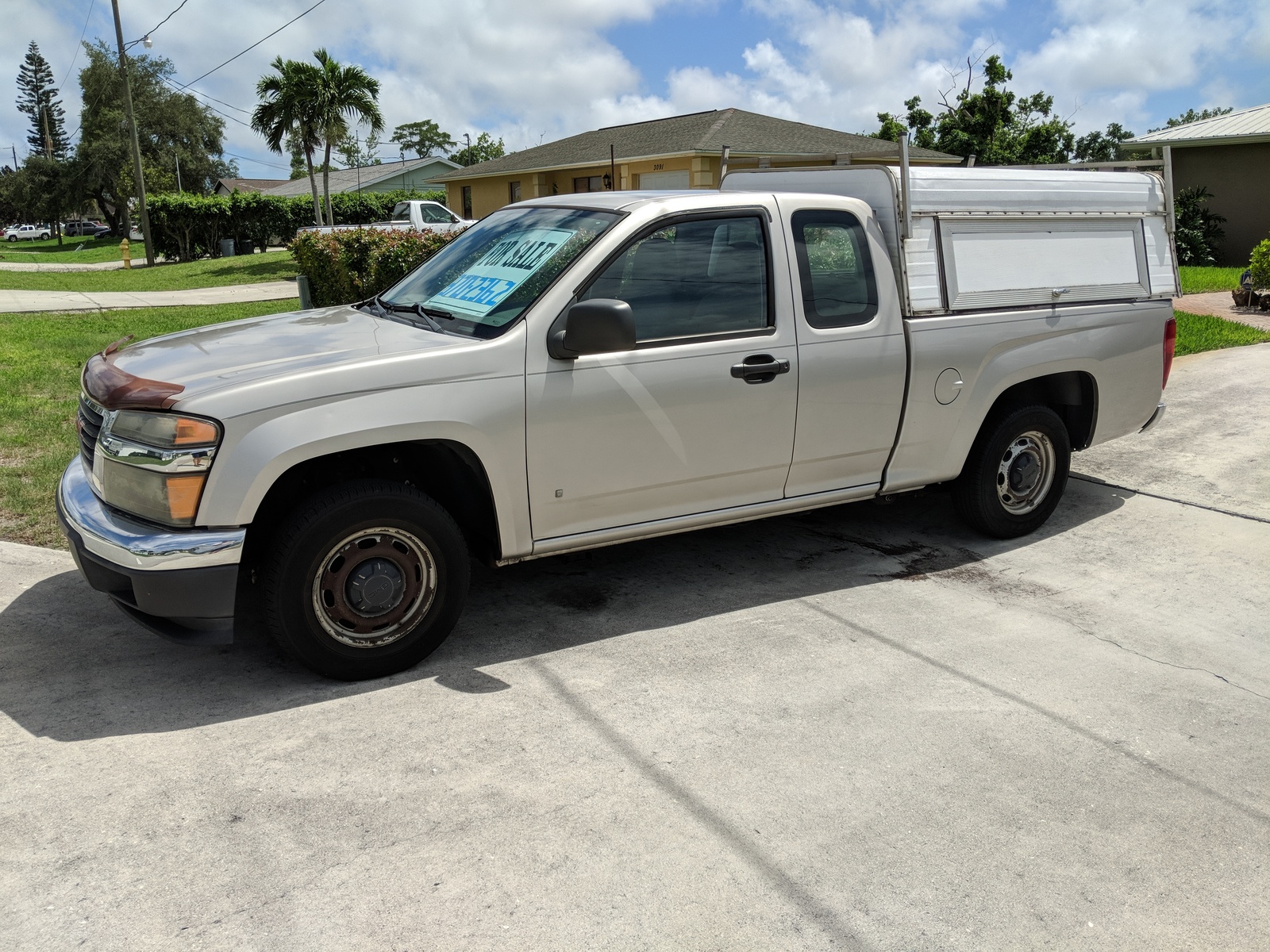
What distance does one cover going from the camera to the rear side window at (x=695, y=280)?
4664mm

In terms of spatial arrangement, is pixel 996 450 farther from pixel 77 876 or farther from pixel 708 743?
pixel 77 876

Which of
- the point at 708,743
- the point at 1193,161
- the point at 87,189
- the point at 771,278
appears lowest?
the point at 708,743

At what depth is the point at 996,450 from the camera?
5.91 meters

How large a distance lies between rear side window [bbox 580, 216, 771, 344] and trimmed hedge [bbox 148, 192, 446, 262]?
3625 centimetres

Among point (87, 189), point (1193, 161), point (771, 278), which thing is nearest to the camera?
point (771, 278)

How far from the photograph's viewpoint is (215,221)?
39.9 m

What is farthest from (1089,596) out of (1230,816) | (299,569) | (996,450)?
(299,569)

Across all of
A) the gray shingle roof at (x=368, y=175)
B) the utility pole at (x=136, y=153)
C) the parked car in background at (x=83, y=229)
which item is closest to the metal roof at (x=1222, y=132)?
the utility pole at (x=136, y=153)

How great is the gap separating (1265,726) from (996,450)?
2.14 meters

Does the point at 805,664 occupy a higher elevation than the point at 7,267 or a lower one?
lower

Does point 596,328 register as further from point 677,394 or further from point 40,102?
point 40,102

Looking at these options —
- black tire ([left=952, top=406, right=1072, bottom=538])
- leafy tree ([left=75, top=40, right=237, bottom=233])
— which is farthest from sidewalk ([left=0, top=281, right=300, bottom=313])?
leafy tree ([left=75, top=40, right=237, bottom=233])

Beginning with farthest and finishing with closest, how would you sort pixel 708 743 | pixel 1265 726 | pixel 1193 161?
pixel 1193 161
pixel 1265 726
pixel 708 743

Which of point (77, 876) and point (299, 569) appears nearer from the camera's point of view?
point (77, 876)
